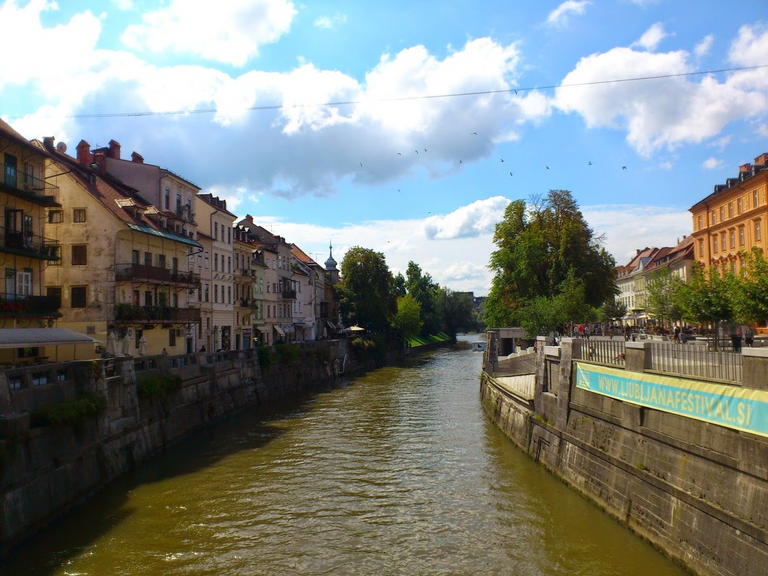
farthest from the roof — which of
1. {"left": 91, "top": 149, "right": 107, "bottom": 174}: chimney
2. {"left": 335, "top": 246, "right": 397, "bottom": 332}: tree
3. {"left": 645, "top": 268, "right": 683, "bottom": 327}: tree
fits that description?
{"left": 645, "top": 268, "right": 683, "bottom": 327}: tree

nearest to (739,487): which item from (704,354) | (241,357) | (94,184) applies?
(704,354)

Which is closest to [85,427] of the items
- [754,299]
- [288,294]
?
[754,299]

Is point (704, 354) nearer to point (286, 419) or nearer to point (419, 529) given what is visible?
point (419, 529)

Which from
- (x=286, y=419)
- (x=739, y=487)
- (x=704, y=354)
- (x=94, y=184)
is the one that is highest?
(x=94, y=184)

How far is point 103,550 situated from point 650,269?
8168 cm

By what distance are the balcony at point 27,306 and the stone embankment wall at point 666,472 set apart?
68.6 feet

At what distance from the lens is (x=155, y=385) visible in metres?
23.1

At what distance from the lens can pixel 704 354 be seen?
12.5 m

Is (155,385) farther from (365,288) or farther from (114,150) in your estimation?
(365,288)

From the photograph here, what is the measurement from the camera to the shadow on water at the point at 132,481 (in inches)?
514

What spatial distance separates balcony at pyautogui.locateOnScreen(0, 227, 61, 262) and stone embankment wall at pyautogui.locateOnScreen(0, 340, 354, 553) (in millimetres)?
7035

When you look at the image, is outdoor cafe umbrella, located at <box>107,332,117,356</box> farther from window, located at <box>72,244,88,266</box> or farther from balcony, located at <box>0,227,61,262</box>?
balcony, located at <box>0,227,61,262</box>

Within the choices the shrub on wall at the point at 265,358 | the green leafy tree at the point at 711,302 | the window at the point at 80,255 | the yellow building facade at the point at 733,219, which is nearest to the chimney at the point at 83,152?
the window at the point at 80,255

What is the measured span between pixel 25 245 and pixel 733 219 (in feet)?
159
